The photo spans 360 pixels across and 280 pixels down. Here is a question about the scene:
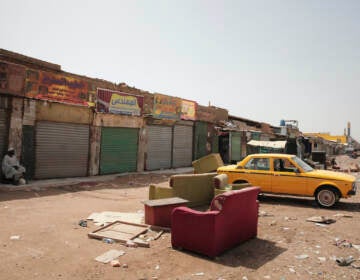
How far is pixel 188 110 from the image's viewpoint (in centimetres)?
2208

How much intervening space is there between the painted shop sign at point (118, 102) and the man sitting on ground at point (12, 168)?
4882 millimetres

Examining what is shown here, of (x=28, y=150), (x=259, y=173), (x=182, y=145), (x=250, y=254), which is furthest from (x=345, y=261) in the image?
(x=182, y=145)

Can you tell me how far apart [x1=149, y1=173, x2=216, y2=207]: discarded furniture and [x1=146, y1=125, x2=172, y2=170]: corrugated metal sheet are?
Answer: 387 inches

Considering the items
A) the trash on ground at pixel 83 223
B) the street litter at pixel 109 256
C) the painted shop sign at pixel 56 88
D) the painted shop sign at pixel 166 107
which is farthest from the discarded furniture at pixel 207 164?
the street litter at pixel 109 256

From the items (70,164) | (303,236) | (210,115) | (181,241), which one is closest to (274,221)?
(303,236)

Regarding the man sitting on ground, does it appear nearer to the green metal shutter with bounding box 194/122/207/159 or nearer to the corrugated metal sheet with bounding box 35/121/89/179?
the corrugated metal sheet with bounding box 35/121/89/179

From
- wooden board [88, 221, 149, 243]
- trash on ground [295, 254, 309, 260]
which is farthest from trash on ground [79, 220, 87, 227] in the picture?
trash on ground [295, 254, 309, 260]

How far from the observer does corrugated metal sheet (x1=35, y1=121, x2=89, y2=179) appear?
511 inches

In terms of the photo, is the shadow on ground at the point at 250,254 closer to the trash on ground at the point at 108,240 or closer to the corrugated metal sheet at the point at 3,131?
the trash on ground at the point at 108,240

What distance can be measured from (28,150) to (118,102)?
5414 mm

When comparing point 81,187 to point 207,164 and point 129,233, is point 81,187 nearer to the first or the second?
point 207,164

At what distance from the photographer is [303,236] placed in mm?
6531

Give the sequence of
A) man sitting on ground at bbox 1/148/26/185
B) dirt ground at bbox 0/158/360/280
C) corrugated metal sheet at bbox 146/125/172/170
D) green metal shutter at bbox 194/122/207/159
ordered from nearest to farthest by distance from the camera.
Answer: dirt ground at bbox 0/158/360/280, man sitting on ground at bbox 1/148/26/185, corrugated metal sheet at bbox 146/125/172/170, green metal shutter at bbox 194/122/207/159

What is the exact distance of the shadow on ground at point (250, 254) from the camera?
502 centimetres
